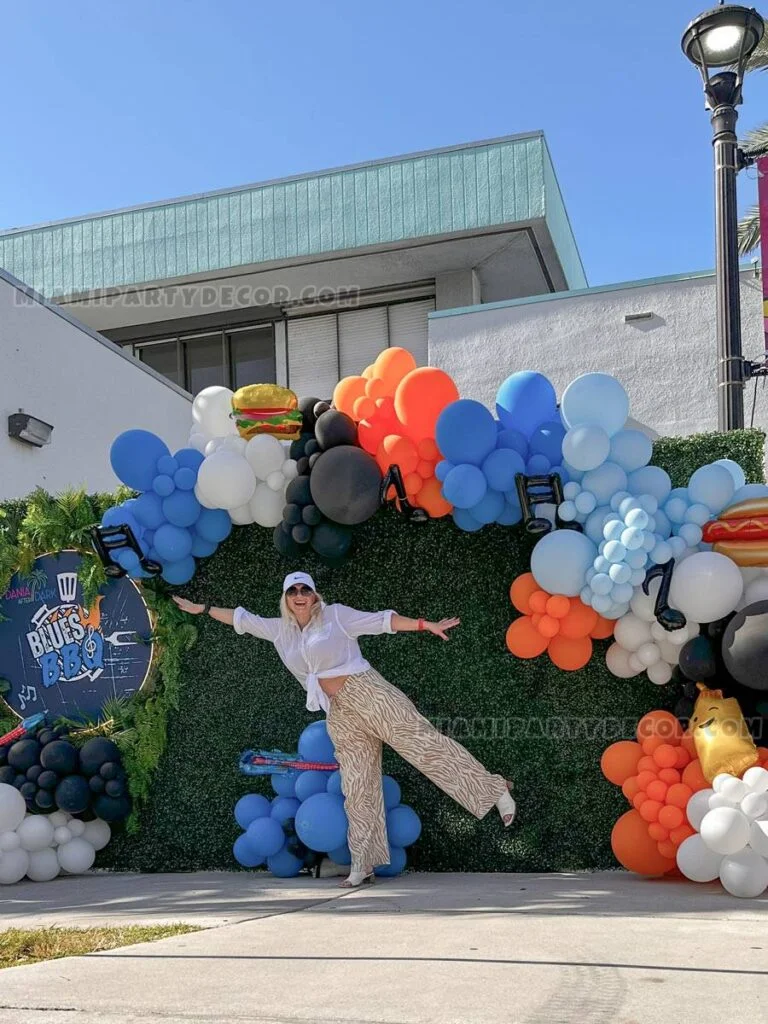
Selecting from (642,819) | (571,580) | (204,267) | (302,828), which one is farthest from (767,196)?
(204,267)

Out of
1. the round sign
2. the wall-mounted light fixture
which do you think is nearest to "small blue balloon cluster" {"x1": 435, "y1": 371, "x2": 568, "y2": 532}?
the round sign

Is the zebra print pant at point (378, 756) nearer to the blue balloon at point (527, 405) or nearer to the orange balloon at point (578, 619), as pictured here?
the orange balloon at point (578, 619)

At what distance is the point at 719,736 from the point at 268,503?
2944mm

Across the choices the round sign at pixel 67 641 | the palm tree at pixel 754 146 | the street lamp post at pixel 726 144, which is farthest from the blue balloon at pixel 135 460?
the palm tree at pixel 754 146

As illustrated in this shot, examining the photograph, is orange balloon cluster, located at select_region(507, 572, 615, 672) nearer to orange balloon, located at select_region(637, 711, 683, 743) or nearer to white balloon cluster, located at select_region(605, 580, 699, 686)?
white balloon cluster, located at select_region(605, 580, 699, 686)

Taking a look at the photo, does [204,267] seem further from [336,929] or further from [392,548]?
[336,929]

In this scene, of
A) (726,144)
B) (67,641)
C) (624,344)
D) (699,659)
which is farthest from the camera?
(624,344)

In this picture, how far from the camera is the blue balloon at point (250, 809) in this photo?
651cm

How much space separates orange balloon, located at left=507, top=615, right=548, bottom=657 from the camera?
6184 mm

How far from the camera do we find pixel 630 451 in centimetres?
599

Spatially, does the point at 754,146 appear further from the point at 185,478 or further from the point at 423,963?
the point at 423,963

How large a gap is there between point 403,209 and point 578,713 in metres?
9.00

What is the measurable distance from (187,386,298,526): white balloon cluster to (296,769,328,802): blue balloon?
155 centimetres

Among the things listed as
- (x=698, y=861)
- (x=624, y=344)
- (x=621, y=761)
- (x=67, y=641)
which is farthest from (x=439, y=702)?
(x=624, y=344)
